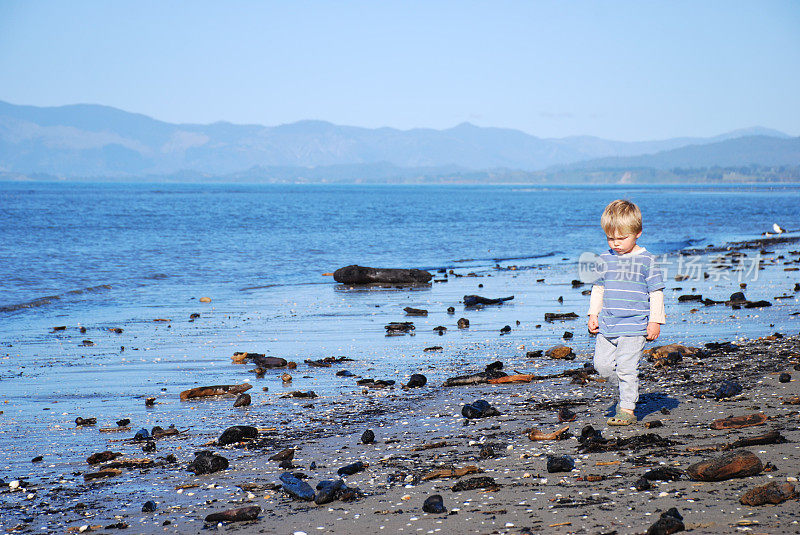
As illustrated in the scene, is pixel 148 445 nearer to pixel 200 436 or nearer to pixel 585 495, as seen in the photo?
pixel 200 436

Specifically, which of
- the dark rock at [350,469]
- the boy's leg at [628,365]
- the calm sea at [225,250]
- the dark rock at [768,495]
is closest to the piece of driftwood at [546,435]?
the boy's leg at [628,365]

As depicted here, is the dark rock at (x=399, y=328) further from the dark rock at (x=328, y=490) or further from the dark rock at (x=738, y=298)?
the dark rock at (x=328, y=490)

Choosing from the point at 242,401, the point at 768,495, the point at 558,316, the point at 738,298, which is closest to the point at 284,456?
the point at 242,401

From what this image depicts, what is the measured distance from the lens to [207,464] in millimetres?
6926

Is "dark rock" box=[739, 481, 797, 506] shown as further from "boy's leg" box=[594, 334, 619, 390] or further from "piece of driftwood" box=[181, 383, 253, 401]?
"piece of driftwood" box=[181, 383, 253, 401]

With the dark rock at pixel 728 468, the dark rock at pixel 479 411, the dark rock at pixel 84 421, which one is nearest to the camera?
the dark rock at pixel 728 468

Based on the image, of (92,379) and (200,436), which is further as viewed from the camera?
(92,379)

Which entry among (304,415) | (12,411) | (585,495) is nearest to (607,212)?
(585,495)

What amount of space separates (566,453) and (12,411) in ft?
23.3

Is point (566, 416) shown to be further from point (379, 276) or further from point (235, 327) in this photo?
point (379, 276)

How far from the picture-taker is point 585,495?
5586 millimetres

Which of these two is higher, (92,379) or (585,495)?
(585,495)

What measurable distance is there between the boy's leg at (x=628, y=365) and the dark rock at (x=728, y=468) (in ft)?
6.41

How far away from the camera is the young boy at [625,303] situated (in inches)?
290
